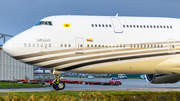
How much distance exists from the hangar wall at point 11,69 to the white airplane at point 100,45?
24.4 meters

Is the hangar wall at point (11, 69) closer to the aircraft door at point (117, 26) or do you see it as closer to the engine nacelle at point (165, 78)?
the aircraft door at point (117, 26)

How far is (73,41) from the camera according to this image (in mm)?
20672

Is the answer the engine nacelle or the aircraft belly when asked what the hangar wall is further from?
the engine nacelle

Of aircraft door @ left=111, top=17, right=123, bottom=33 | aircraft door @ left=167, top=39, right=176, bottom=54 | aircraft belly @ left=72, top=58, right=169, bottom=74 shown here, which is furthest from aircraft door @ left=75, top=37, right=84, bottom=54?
aircraft door @ left=167, top=39, right=176, bottom=54

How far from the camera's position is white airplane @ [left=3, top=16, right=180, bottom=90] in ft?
66.7

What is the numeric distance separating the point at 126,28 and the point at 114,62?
3.43 m

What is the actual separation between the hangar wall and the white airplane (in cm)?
2438

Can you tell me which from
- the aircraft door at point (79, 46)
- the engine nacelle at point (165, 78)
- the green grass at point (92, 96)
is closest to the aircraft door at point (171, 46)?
the engine nacelle at point (165, 78)

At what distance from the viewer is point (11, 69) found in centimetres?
4572

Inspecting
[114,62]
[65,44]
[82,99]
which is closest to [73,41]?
[65,44]

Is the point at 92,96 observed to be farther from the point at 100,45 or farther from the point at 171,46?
the point at 171,46

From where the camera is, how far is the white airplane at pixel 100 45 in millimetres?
20344

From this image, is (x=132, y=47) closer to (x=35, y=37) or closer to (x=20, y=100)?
(x=35, y=37)

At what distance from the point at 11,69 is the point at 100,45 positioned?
97.8ft
